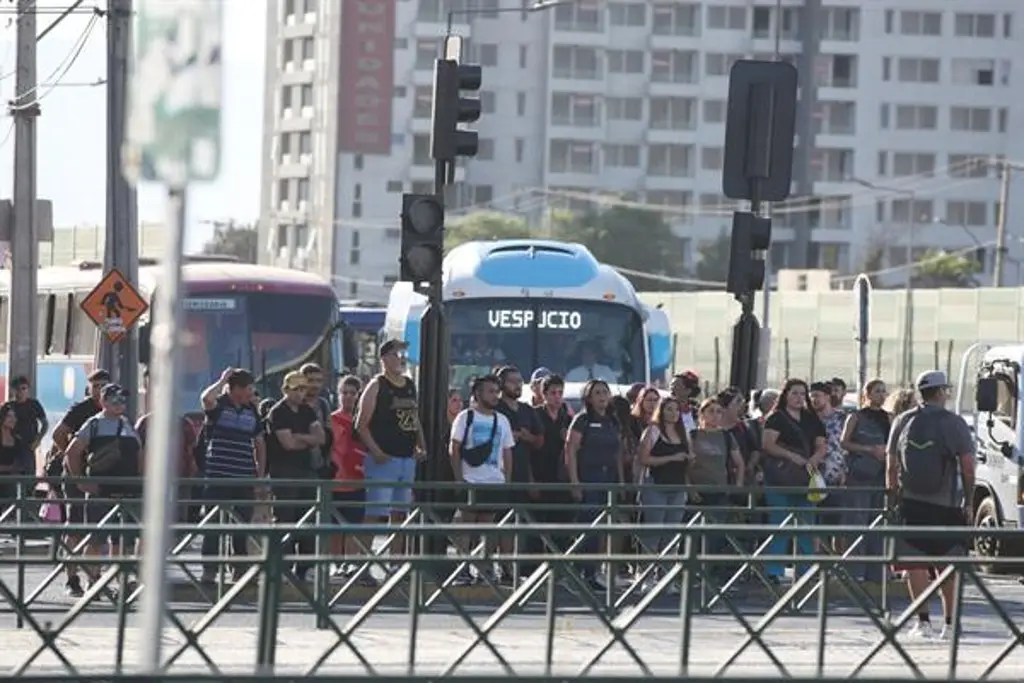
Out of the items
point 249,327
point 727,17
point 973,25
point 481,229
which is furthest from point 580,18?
point 249,327

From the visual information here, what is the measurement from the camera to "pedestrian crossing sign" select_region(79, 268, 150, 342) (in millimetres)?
31172

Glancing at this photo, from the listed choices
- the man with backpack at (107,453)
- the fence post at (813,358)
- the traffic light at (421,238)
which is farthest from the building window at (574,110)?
the man with backpack at (107,453)

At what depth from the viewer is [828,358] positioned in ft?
209

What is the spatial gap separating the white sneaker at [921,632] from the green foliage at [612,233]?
9371 cm

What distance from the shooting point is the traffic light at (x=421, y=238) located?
2212cm

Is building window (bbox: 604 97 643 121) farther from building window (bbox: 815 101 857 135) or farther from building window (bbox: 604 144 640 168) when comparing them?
building window (bbox: 815 101 857 135)

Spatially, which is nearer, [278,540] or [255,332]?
[278,540]

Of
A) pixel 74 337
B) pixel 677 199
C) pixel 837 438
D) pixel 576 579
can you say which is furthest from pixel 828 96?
pixel 576 579

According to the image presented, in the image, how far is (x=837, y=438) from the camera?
935 inches

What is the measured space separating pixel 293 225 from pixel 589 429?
102647 mm

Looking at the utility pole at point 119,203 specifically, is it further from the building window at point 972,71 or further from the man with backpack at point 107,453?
the building window at point 972,71

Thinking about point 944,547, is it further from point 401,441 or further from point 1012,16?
point 1012,16

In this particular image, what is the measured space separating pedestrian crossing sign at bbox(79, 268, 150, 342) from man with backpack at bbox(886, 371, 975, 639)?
14.0 m

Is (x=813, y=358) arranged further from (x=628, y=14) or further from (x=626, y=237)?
(x=628, y=14)
